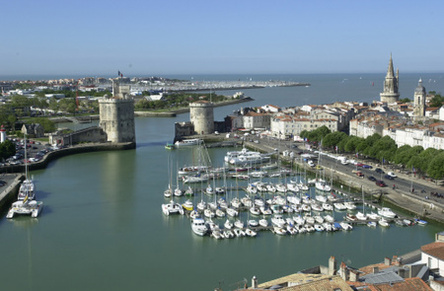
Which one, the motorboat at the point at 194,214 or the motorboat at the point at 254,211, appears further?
the motorboat at the point at 254,211

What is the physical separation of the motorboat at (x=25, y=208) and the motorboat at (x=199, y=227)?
4628 millimetres

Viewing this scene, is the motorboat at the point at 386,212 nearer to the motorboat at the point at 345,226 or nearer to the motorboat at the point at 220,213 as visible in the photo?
the motorboat at the point at 345,226

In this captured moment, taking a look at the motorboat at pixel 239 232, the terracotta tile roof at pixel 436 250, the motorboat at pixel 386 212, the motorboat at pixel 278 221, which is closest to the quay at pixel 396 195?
the motorboat at pixel 386 212

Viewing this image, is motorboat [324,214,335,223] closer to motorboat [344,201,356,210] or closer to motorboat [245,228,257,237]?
motorboat [344,201,356,210]

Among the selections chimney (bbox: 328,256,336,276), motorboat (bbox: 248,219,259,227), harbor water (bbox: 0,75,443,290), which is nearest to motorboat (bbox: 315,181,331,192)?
harbor water (bbox: 0,75,443,290)

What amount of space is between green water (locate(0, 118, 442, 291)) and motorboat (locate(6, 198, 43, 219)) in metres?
0.21

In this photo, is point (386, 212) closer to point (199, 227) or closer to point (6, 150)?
point (199, 227)

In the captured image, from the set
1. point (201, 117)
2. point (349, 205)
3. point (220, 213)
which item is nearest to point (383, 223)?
point (349, 205)

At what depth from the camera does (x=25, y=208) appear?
47.8ft

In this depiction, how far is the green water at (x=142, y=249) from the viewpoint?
10398mm

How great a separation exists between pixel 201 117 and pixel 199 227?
1779cm

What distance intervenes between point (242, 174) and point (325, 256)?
8.33m

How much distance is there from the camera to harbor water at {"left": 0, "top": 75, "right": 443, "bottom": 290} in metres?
10.4

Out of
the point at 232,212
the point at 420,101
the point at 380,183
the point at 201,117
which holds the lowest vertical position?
the point at 232,212
